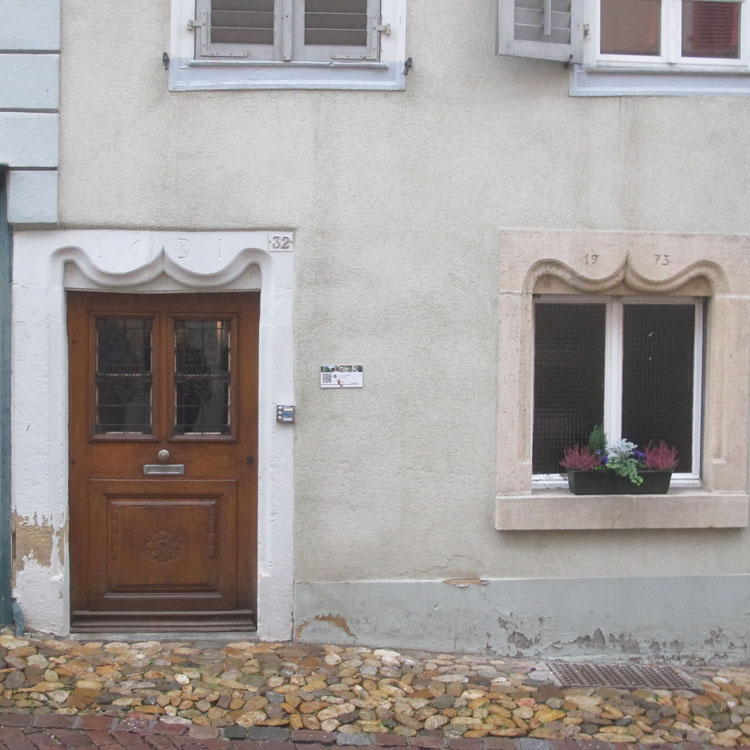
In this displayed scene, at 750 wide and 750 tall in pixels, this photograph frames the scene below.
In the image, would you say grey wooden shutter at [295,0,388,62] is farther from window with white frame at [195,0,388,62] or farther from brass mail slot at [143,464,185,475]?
brass mail slot at [143,464,185,475]

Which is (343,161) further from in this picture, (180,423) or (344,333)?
(180,423)

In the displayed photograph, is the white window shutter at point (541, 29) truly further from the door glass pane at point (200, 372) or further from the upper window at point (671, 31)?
the door glass pane at point (200, 372)

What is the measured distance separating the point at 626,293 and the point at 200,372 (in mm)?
2813

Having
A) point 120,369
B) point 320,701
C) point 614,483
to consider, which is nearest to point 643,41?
point 614,483

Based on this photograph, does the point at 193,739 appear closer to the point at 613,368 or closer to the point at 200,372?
the point at 200,372

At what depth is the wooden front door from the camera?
591 cm

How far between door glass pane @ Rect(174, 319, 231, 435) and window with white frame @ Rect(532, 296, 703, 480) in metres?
2.05

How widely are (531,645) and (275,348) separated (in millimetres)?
2504

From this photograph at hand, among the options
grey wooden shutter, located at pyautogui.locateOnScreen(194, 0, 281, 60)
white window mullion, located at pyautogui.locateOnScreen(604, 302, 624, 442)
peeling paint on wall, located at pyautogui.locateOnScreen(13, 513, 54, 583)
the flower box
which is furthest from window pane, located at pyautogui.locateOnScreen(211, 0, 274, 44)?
the flower box

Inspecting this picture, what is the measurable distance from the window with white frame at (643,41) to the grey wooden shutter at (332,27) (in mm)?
969

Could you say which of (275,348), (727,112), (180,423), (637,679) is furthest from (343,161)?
(637,679)

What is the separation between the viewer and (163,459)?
5.92 m

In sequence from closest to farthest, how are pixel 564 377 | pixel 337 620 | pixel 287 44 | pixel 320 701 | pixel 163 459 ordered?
pixel 320 701, pixel 287 44, pixel 337 620, pixel 163 459, pixel 564 377

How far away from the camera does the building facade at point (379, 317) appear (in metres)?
5.66
